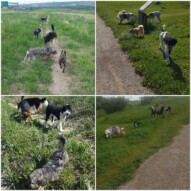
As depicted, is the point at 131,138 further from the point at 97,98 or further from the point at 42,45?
the point at 42,45

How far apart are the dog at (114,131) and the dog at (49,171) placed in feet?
3.38

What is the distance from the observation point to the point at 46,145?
29.0 ft

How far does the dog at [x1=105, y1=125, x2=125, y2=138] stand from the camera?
29.7 feet

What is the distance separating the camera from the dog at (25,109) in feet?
30.2

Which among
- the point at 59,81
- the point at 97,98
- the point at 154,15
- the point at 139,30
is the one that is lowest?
the point at 97,98

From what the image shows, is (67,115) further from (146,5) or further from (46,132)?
(146,5)

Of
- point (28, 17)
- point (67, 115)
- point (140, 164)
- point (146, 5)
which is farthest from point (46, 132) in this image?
point (146, 5)

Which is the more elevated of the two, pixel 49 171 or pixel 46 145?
pixel 46 145

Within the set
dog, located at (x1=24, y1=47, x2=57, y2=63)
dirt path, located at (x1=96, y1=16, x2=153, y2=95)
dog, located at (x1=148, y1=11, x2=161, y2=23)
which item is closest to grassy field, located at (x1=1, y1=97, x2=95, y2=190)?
dirt path, located at (x1=96, y1=16, x2=153, y2=95)

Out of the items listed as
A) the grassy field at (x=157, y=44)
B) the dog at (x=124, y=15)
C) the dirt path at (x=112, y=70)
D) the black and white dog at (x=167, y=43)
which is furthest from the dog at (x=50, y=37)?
the black and white dog at (x=167, y=43)

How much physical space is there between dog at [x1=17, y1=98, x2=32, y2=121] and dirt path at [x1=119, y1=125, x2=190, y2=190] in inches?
97.5

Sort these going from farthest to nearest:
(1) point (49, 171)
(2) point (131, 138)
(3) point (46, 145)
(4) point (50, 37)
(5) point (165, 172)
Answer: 1. (4) point (50, 37)
2. (2) point (131, 138)
3. (3) point (46, 145)
4. (5) point (165, 172)
5. (1) point (49, 171)

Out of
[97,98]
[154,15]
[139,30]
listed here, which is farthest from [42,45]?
[154,15]

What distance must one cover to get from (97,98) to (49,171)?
5.86 ft
